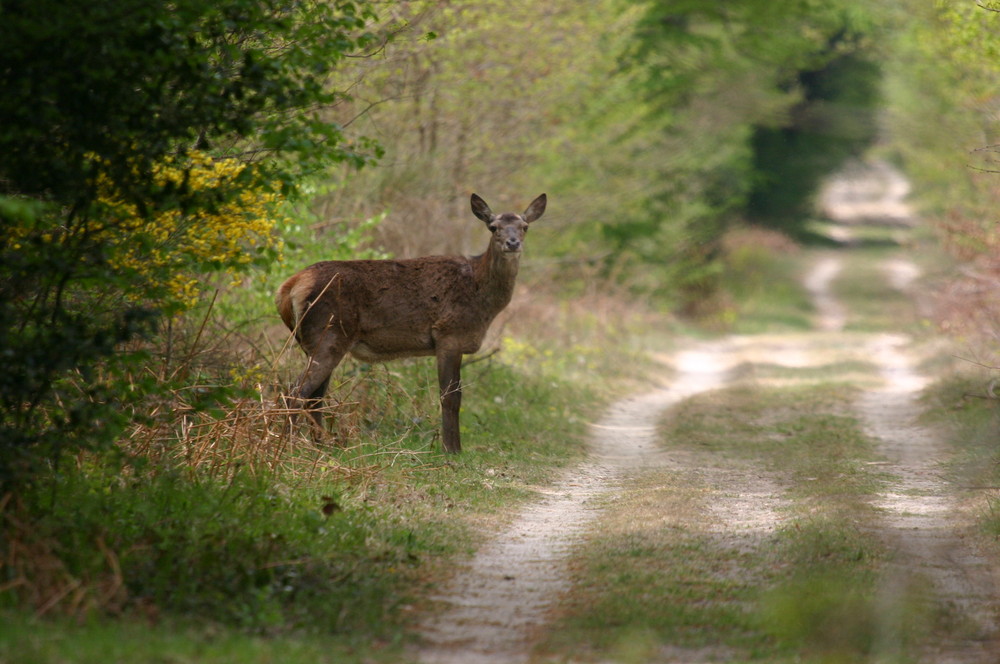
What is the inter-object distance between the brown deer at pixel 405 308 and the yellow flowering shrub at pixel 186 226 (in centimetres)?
165

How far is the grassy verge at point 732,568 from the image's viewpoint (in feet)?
21.4

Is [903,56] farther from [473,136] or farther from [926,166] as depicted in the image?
[473,136]

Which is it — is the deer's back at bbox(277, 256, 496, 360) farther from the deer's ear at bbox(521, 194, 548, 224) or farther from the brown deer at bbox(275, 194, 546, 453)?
the deer's ear at bbox(521, 194, 548, 224)

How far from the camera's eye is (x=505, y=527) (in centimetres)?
956

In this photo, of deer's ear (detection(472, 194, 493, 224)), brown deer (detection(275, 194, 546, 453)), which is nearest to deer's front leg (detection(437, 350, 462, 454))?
brown deer (detection(275, 194, 546, 453))

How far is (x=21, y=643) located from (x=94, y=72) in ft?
11.1

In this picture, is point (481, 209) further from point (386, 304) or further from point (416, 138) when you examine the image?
point (416, 138)

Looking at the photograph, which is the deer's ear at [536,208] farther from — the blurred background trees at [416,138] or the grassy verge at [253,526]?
the grassy verge at [253,526]

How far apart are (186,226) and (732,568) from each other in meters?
4.83

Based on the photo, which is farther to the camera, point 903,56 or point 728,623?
point 903,56

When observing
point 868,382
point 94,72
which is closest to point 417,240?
point 868,382

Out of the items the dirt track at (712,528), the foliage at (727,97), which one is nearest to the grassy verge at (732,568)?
the dirt track at (712,528)

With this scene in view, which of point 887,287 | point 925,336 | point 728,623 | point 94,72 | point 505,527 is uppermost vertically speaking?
point 94,72

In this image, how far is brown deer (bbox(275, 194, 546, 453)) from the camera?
11.6 m
